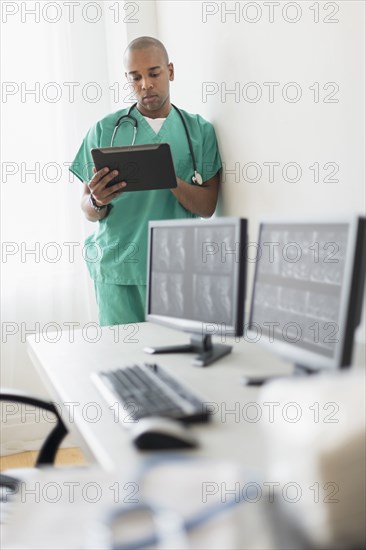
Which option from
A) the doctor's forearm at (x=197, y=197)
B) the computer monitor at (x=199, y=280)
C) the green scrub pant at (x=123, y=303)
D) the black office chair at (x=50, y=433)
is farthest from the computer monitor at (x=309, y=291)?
the green scrub pant at (x=123, y=303)

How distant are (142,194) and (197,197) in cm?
18

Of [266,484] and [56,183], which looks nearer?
[266,484]

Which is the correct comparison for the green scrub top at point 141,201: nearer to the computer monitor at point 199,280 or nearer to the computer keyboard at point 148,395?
the computer monitor at point 199,280

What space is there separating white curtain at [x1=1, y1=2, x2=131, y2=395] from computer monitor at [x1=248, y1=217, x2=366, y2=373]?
1.65 m

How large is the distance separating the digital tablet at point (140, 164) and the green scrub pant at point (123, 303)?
38cm

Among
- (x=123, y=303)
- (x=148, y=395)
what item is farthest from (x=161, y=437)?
(x=123, y=303)

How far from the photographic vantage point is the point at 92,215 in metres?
2.00

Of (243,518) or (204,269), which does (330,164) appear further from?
(243,518)

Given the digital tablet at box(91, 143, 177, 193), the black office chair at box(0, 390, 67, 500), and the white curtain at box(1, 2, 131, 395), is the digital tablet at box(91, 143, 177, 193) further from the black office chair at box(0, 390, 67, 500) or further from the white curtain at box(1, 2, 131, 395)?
the white curtain at box(1, 2, 131, 395)

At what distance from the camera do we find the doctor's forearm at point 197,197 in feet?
6.23

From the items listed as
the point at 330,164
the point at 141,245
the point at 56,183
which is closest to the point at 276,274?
the point at 330,164

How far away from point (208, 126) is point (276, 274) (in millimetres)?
963

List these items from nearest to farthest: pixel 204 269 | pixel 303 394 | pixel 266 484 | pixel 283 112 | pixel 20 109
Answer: pixel 303 394
pixel 266 484
pixel 204 269
pixel 283 112
pixel 20 109

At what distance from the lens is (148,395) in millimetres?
1075
